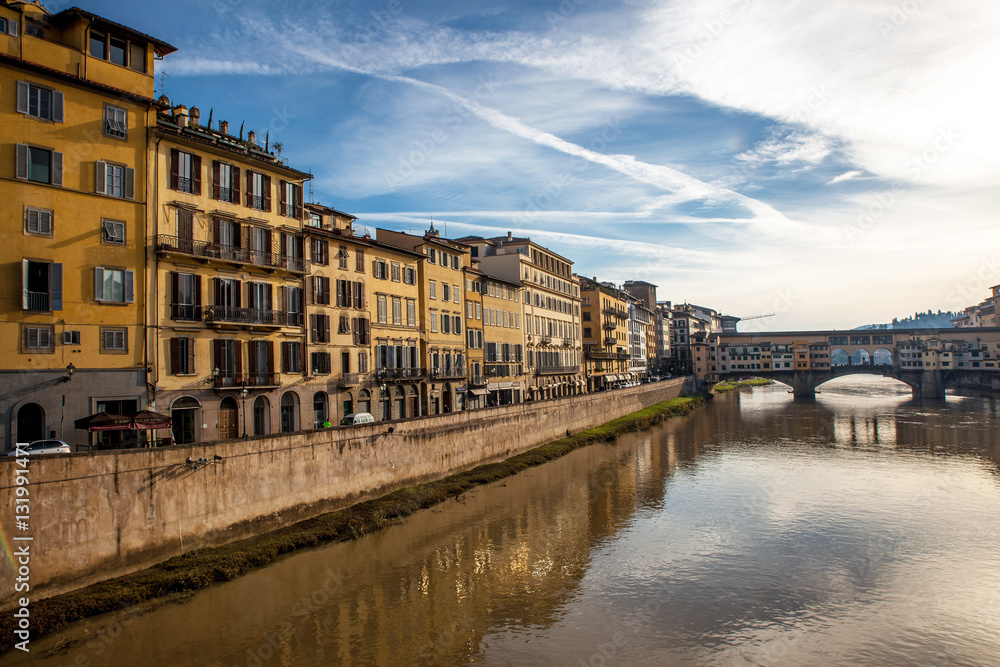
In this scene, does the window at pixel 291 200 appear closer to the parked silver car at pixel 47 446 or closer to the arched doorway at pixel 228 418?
the arched doorway at pixel 228 418

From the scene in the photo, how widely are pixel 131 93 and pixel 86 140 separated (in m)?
2.90

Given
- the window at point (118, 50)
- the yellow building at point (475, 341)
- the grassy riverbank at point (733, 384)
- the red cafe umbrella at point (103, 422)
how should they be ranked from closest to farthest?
the red cafe umbrella at point (103, 422)
the window at point (118, 50)
the yellow building at point (475, 341)
the grassy riverbank at point (733, 384)

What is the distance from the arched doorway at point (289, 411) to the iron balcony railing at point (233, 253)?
669cm

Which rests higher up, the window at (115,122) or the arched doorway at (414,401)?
the window at (115,122)

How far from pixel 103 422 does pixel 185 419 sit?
548 centimetres

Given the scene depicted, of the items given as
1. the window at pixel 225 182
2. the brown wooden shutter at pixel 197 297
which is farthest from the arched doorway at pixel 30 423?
the window at pixel 225 182

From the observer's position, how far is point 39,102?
2295 cm

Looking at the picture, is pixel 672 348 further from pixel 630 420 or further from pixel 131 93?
pixel 131 93

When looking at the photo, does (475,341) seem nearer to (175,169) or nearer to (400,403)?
(400,403)

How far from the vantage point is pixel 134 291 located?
25.5 meters

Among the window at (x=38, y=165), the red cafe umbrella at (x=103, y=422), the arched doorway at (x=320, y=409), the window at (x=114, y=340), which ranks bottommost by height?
the arched doorway at (x=320, y=409)

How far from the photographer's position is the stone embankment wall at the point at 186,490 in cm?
1692

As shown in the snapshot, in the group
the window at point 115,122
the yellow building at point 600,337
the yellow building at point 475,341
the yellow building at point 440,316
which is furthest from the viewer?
the yellow building at point 600,337

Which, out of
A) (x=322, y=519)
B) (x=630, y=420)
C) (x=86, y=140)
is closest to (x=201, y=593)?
(x=322, y=519)
